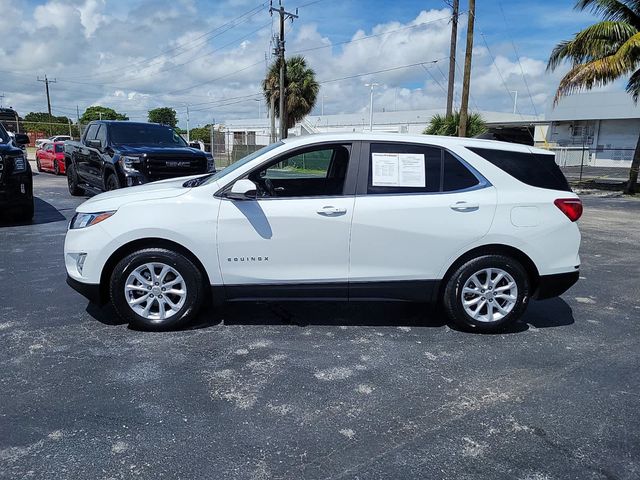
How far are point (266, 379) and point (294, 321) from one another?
1216 millimetres

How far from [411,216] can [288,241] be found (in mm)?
1076

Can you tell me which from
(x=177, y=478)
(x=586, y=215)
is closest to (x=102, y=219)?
(x=177, y=478)

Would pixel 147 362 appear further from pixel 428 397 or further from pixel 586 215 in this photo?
pixel 586 215

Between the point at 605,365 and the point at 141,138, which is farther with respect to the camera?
the point at 141,138

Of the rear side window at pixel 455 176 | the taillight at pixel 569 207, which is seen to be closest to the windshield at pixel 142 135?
the rear side window at pixel 455 176

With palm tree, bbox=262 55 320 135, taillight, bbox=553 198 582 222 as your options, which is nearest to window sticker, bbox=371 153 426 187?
taillight, bbox=553 198 582 222

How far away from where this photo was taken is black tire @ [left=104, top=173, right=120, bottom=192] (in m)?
10.3

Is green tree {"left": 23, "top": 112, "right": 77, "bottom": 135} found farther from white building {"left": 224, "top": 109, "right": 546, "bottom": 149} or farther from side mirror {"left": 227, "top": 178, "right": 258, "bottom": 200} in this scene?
side mirror {"left": 227, "top": 178, "right": 258, "bottom": 200}

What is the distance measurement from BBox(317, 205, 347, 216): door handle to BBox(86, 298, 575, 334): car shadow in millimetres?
1108

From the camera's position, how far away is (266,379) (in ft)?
12.2

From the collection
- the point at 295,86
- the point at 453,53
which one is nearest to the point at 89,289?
the point at 453,53

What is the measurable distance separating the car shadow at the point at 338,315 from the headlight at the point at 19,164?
5028 mm

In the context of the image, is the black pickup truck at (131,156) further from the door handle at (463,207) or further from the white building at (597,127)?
the white building at (597,127)

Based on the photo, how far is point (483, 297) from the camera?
4621mm
